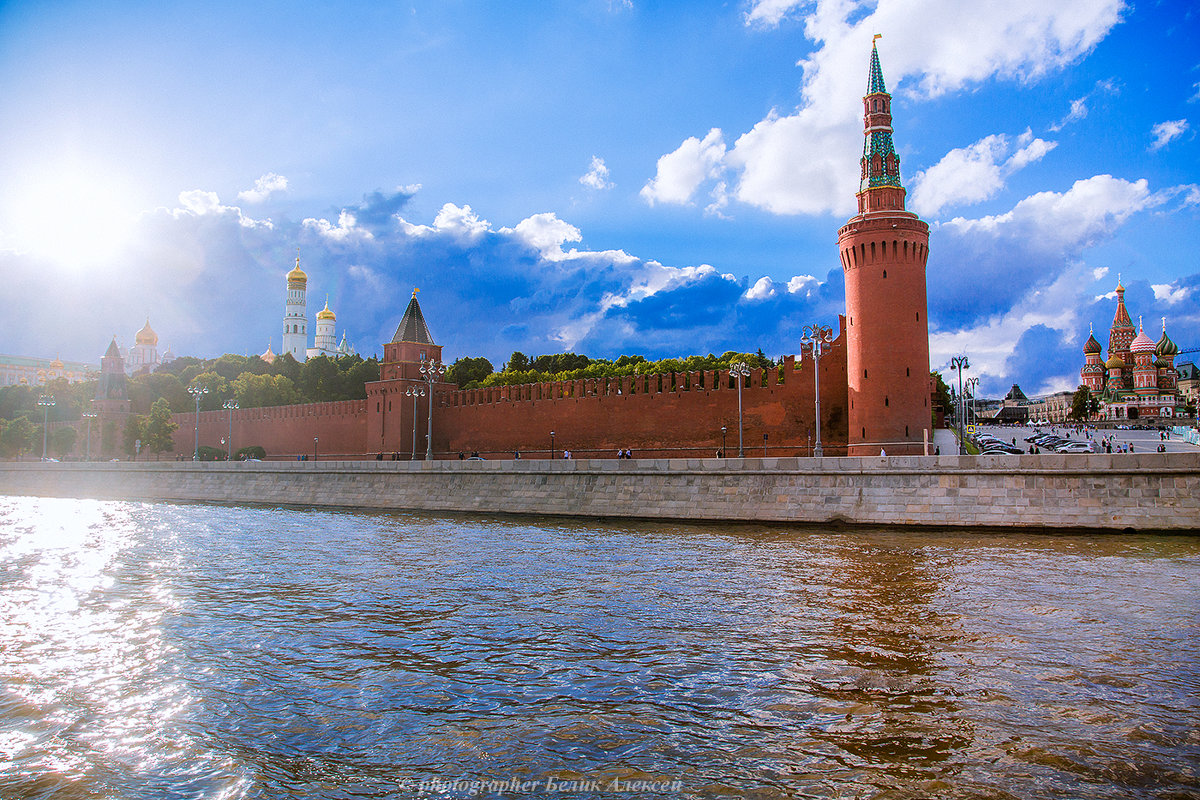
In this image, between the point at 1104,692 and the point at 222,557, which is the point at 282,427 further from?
the point at 1104,692

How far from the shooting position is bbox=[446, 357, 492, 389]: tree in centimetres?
5974

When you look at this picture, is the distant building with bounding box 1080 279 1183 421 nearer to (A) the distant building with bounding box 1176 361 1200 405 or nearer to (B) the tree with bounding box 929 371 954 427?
(A) the distant building with bounding box 1176 361 1200 405

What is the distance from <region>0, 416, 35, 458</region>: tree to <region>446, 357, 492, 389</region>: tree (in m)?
27.9

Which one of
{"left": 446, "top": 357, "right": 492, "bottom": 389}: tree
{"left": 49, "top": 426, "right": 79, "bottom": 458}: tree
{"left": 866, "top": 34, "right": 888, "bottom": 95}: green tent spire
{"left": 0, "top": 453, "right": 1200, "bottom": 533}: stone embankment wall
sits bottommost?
{"left": 0, "top": 453, "right": 1200, "bottom": 533}: stone embankment wall

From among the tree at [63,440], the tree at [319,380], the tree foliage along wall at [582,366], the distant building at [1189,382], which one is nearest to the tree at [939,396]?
the tree foliage along wall at [582,366]

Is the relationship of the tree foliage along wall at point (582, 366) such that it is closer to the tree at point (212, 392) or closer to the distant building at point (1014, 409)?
the tree at point (212, 392)

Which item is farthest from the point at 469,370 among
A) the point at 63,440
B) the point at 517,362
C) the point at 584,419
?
the point at 584,419

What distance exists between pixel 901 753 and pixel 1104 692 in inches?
80.8

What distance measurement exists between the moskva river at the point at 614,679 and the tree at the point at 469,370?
158 feet

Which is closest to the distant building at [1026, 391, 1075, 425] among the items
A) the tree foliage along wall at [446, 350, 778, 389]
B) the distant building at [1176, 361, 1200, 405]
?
the distant building at [1176, 361, 1200, 405]

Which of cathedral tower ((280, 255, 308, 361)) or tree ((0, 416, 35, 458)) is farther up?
cathedral tower ((280, 255, 308, 361))

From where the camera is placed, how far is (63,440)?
165 feet

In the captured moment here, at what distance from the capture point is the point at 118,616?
8.27 meters

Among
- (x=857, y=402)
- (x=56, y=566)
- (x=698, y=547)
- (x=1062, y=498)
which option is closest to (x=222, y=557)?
(x=56, y=566)
